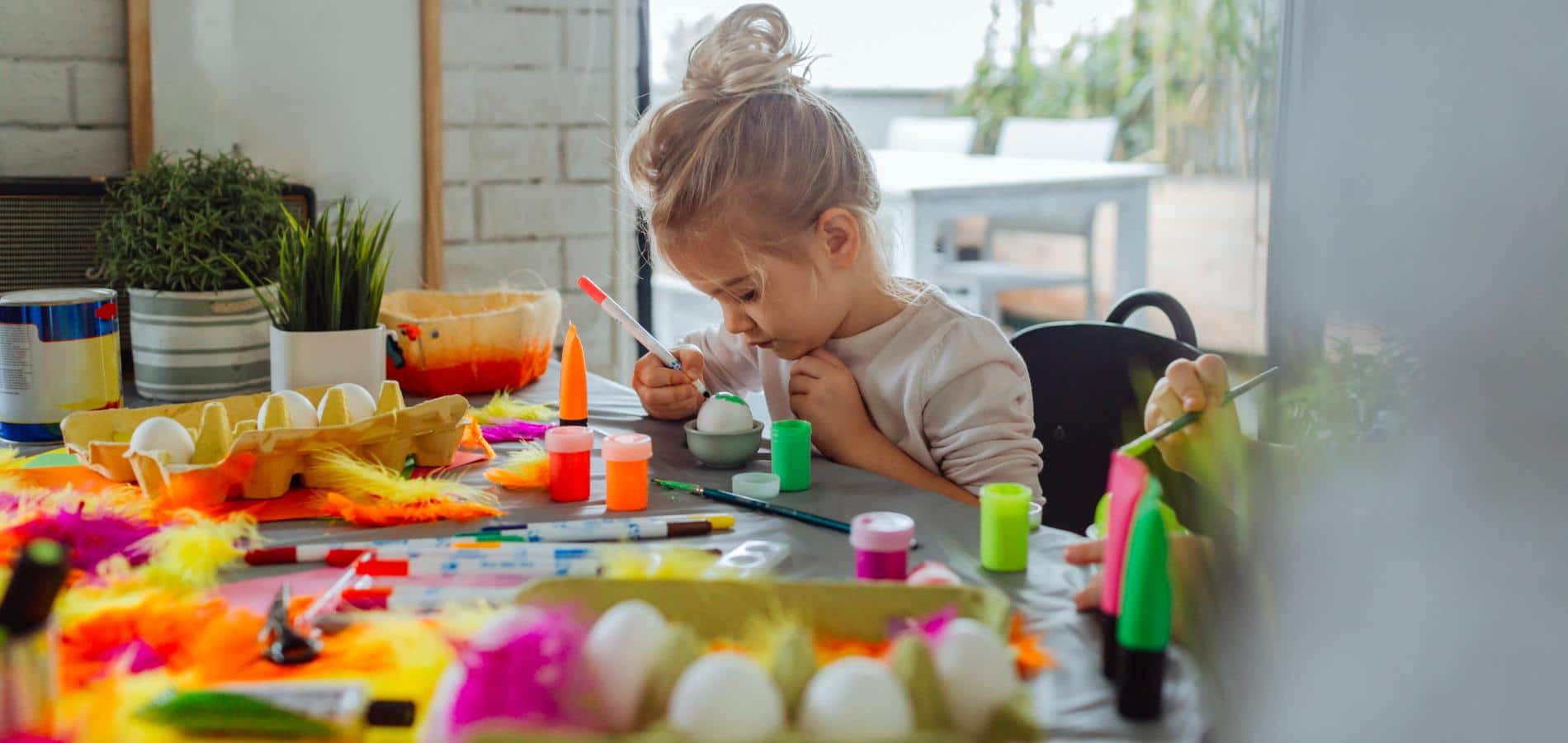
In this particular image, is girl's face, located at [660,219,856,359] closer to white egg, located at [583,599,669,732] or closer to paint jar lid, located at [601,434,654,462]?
paint jar lid, located at [601,434,654,462]

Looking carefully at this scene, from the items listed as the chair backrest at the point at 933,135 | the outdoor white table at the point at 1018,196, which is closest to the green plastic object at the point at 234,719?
the outdoor white table at the point at 1018,196

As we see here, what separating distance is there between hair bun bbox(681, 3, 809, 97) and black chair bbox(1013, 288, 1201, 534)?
45cm

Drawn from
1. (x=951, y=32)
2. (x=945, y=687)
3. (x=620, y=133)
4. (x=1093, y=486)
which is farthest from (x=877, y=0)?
(x=945, y=687)

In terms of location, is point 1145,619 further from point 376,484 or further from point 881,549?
point 376,484

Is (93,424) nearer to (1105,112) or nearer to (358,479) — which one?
(358,479)

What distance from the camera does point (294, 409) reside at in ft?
3.45

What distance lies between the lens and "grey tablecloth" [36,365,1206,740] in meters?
0.63

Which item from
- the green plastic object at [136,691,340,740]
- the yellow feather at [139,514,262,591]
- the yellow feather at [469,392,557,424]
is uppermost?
the yellow feather at [469,392,557,424]

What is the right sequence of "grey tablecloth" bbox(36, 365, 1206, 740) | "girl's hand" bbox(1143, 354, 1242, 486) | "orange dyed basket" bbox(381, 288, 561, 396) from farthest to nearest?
"orange dyed basket" bbox(381, 288, 561, 396), "girl's hand" bbox(1143, 354, 1242, 486), "grey tablecloth" bbox(36, 365, 1206, 740)

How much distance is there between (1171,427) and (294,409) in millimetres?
741

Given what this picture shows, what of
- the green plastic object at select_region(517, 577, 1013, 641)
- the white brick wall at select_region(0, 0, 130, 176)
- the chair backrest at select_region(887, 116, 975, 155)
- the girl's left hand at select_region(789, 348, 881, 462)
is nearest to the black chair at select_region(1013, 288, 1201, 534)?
the girl's left hand at select_region(789, 348, 881, 462)

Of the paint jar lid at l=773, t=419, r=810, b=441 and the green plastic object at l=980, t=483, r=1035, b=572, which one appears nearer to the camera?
the green plastic object at l=980, t=483, r=1035, b=572

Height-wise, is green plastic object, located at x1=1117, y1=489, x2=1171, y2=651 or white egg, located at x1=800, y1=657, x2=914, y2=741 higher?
green plastic object, located at x1=1117, y1=489, x2=1171, y2=651

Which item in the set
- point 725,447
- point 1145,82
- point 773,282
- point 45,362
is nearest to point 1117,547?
point 725,447
